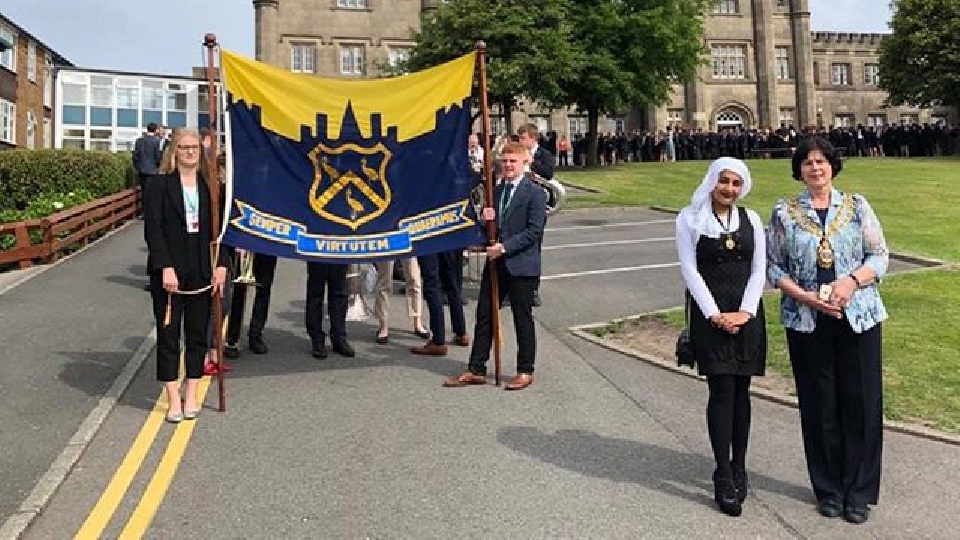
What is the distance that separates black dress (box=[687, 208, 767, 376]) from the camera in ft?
15.1

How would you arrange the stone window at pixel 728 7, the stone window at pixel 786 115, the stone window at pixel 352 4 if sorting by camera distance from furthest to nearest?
1. the stone window at pixel 786 115
2. the stone window at pixel 728 7
3. the stone window at pixel 352 4

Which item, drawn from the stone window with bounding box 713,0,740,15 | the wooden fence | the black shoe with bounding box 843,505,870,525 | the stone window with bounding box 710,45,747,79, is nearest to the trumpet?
the black shoe with bounding box 843,505,870,525

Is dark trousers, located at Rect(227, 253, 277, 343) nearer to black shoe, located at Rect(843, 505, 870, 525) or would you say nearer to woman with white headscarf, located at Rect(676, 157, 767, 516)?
woman with white headscarf, located at Rect(676, 157, 767, 516)

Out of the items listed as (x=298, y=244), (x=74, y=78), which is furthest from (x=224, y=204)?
(x=74, y=78)

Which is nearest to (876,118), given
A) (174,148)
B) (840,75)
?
(840,75)

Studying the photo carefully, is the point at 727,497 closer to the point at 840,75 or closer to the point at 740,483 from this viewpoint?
the point at 740,483

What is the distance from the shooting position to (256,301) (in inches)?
328

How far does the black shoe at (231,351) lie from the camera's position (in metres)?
8.11

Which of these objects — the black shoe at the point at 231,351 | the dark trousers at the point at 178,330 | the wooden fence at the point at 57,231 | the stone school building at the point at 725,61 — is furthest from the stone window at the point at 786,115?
the dark trousers at the point at 178,330

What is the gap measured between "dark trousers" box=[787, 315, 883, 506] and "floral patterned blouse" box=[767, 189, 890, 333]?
0.09 meters

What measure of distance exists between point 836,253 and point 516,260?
2.86 m

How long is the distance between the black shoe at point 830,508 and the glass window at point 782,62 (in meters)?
60.8

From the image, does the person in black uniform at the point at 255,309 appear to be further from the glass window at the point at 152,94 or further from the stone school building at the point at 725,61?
the glass window at the point at 152,94

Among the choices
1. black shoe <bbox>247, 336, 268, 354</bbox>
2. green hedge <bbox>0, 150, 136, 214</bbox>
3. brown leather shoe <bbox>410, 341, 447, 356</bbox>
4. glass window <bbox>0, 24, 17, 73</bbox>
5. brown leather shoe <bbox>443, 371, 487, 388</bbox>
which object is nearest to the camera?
brown leather shoe <bbox>443, 371, 487, 388</bbox>
